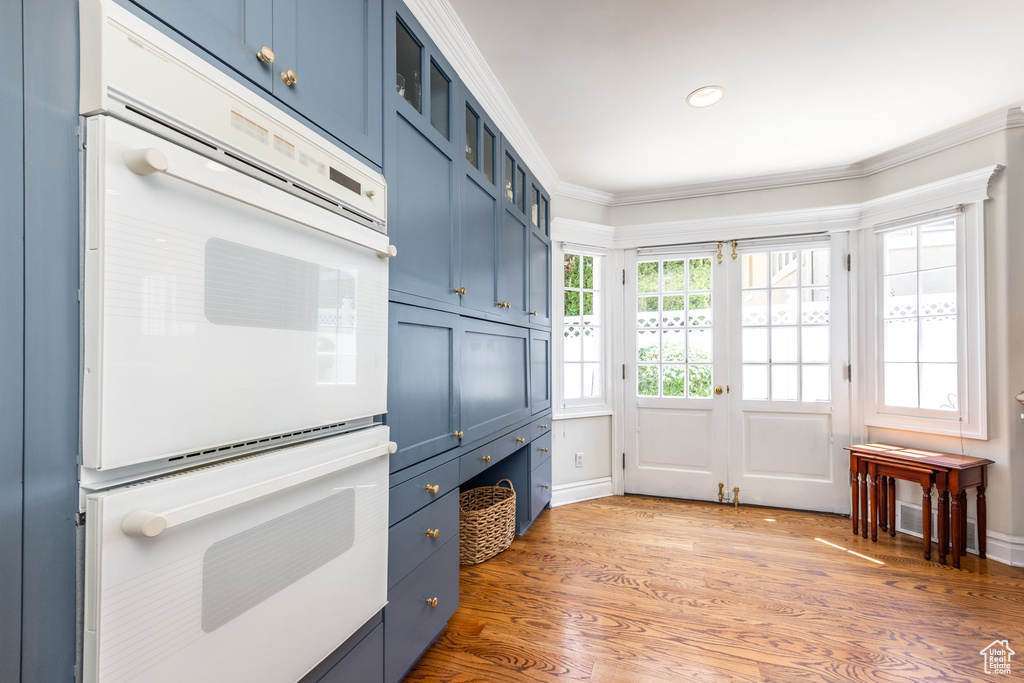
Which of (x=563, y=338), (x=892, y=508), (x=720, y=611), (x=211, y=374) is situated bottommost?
(x=720, y=611)

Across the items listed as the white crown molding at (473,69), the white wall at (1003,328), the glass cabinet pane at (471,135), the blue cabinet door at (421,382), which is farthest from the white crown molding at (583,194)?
the blue cabinet door at (421,382)

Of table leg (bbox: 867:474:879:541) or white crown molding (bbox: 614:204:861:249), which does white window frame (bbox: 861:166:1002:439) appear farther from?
table leg (bbox: 867:474:879:541)

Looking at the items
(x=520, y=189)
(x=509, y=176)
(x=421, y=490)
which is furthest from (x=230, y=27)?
(x=520, y=189)

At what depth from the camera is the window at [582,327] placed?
3809 mm

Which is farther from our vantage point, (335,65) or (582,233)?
(582,233)

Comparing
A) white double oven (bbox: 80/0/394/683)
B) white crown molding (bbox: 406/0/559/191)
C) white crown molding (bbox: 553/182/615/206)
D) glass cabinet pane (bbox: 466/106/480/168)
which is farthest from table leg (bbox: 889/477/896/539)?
white double oven (bbox: 80/0/394/683)

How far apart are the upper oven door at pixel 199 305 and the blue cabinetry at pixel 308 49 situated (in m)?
0.23

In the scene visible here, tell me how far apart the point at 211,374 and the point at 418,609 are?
1.21 m

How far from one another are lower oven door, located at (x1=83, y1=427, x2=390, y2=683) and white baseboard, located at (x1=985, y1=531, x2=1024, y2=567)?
10.9 feet

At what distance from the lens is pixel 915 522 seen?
121 inches

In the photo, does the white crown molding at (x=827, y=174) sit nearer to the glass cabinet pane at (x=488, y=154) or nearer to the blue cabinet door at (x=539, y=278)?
the blue cabinet door at (x=539, y=278)

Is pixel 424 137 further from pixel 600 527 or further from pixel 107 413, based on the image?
pixel 600 527

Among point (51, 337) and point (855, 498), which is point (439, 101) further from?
point (855, 498)

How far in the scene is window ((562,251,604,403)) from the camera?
381cm
